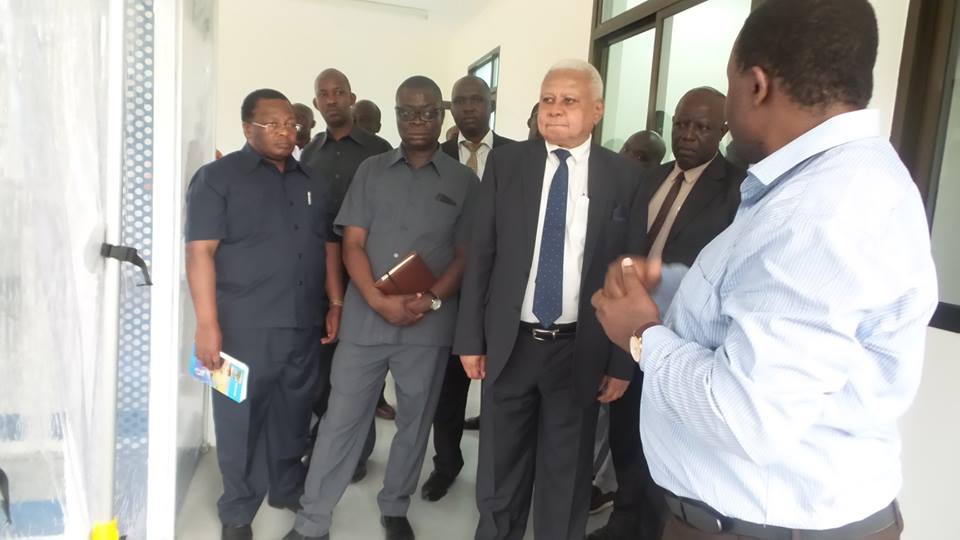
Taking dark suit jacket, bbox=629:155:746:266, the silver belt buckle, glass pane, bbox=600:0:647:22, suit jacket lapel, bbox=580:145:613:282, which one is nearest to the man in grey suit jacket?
dark suit jacket, bbox=629:155:746:266

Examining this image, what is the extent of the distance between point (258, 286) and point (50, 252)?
117 centimetres

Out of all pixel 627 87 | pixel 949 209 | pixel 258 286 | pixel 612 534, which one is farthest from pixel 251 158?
pixel 627 87

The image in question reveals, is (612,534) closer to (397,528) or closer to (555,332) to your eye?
(397,528)

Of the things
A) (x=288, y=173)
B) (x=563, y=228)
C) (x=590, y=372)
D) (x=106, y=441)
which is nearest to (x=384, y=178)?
(x=288, y=173)

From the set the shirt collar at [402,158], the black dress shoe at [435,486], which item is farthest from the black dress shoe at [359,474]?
the shirt collar at [402,158]

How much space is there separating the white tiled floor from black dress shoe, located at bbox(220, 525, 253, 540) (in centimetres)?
4

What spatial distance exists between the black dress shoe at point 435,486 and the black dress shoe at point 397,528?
302mm

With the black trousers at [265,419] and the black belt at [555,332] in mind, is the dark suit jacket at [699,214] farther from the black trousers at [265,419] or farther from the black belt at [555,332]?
the black trousers at [265,419]

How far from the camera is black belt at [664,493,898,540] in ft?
3.03

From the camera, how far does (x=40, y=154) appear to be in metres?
0.85

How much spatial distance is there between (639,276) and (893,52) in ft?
4.88

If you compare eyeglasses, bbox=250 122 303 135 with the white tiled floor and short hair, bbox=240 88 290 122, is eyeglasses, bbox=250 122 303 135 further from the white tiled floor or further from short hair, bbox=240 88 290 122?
the white tiled floor

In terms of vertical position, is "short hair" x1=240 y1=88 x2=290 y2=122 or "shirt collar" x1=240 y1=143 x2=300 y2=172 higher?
"short hair" x1=240 y1=88 x2=290 y2=122

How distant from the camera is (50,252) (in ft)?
2.98
